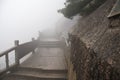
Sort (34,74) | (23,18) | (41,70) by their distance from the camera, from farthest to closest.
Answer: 1. (23,18)
2. (41,70)
3. (34,74)

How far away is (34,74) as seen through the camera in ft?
23.1

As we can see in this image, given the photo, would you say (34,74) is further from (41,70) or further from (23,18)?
(23,18)

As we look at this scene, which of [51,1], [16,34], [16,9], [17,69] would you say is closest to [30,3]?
[16,9]

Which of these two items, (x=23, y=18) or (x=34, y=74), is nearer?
(x=34, y=74)

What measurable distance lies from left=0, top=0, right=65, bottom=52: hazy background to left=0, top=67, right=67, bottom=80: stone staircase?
36708mm

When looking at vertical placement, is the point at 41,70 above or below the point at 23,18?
below

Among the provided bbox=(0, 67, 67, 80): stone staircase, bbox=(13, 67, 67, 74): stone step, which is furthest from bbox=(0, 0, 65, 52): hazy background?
bbox=(0, 67, 67, 80): stone staircase

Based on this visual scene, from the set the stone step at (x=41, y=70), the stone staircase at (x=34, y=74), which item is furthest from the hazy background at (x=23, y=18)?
the stone staircase at (x=34, y=74)

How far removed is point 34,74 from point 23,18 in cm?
6025

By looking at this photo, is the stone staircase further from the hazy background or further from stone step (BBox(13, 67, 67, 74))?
the hazy background

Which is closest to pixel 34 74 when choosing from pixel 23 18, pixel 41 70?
pixel 41 70

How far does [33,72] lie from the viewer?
288 inches

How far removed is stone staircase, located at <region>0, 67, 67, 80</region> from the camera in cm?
666

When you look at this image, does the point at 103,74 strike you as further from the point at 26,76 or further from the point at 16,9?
the point at 16,9
